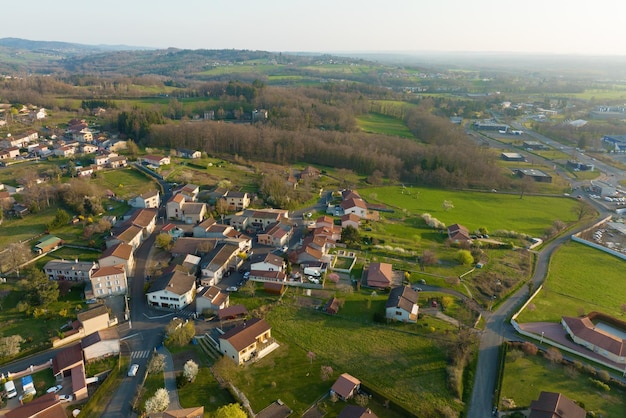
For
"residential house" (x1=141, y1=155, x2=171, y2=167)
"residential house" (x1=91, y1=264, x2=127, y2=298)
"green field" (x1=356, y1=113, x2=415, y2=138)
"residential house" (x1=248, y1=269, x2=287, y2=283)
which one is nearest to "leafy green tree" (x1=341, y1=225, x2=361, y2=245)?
"residential house" (x1=248, y1=269, x2=287, y2=283)

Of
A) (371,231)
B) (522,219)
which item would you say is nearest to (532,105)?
(522,219)

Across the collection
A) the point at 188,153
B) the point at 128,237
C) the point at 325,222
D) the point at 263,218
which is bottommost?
the point at 263,218

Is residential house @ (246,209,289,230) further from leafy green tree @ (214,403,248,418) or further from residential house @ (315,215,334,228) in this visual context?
leafy green tree @ (214,403,248,418)

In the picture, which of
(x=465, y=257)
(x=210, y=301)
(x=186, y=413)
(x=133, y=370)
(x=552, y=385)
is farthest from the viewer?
(x=465, y=257)

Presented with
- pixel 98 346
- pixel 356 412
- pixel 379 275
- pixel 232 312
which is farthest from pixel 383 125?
pixel 356 412

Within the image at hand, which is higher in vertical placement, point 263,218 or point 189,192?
point 189,192

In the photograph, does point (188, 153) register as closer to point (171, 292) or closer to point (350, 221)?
point (350, 221)

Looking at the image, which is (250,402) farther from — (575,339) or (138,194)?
(138,194)
